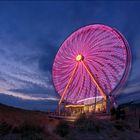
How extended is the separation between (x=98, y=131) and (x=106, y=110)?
19.9 metres

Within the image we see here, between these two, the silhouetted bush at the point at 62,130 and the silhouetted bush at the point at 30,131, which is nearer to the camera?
the silhouetted bush at the point at 30,131

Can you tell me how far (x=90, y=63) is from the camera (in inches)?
1651

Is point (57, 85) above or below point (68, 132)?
above

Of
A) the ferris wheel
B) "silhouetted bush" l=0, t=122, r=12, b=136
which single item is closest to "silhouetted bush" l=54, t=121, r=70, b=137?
"silhouetted bush" l=0, t=122, r=12, b=136

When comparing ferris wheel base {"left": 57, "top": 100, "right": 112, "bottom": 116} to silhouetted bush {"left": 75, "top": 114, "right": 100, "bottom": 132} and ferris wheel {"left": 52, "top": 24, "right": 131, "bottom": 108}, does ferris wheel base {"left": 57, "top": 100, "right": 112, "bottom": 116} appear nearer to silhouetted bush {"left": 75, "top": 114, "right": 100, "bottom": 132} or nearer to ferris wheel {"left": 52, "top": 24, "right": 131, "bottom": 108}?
ferris wheel {"left": 52, "top": 24, "right": 131, "bottom": 108}

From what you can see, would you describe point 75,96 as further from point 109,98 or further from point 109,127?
point 109,127

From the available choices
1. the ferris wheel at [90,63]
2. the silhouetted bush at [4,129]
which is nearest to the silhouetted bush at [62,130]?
the silhouetted bush at [4,129]

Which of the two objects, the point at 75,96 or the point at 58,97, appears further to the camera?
the point at 58,97

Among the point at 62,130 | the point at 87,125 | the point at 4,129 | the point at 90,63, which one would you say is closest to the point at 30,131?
the point at 4,129

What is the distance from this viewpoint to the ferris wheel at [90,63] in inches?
1444

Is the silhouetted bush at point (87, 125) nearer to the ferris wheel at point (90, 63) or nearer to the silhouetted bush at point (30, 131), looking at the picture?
the silhouetted bush at point (30, 131)

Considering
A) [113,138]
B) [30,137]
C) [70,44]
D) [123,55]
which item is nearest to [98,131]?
[113,138]

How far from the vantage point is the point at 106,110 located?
39.2 metres

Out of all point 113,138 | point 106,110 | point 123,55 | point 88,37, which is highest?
point 88,37
